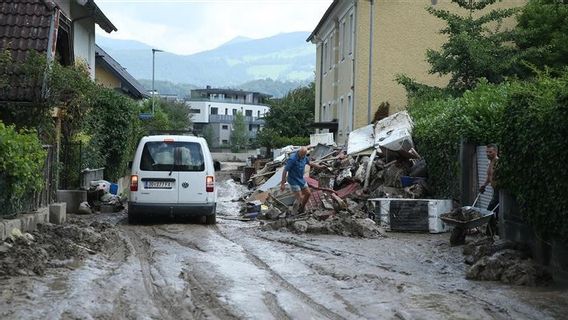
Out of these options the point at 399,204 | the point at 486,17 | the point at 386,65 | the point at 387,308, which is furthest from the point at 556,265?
the point at 386,65

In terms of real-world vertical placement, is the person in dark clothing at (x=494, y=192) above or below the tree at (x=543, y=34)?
below

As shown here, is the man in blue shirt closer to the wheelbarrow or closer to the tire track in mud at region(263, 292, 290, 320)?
the wheelbarrow

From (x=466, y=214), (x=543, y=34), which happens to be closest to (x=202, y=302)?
(x=466, y=214)

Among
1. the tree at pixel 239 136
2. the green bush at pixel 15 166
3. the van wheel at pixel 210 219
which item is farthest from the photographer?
the tree at pixel 239 136

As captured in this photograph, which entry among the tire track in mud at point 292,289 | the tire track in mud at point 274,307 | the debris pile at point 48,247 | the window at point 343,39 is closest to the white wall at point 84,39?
the debris pile at point 48,247

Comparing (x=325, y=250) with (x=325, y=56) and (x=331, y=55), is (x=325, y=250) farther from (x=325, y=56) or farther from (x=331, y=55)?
(x=325, y=56)

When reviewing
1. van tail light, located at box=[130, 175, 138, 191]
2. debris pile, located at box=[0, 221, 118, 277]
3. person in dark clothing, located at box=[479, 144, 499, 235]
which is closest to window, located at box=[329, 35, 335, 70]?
van tail light, located at box=[130, 175, 138, 191]

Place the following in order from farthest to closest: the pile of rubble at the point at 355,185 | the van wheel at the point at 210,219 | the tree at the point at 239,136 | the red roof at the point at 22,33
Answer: the tree at the point at 239,136 → the van wheel at the point at 210,219 → the pile of rubble at the point at 355,185 → the red roof at the point at 22,33

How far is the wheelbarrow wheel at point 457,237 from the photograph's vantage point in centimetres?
1266

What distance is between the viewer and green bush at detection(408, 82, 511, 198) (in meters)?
15.2

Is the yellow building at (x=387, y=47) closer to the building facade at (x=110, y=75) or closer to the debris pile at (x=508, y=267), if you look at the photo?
the building facade at (x=110, y=75)

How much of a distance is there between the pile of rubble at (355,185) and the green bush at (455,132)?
62 centimetres

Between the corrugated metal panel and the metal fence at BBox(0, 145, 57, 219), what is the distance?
8488 mm

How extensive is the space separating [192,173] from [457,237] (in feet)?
18.6
